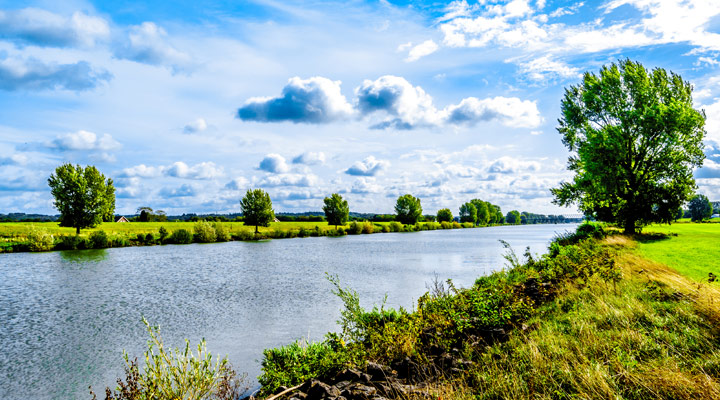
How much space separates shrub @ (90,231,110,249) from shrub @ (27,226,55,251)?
467 centimetres

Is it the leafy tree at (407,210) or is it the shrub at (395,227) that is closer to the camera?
the shrub at (395,227)

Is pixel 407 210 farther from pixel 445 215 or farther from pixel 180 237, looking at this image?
pixel 180 237

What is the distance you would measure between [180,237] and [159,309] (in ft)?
161

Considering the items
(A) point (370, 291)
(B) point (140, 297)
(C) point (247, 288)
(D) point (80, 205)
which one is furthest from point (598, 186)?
(D) point (80, 205)

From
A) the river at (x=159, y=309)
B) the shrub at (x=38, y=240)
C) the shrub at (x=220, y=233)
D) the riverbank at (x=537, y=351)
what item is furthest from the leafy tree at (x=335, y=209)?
the riverbank at (x=537, y=351)

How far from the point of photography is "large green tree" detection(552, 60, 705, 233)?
26.8m

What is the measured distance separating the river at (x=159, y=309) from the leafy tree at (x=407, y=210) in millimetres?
92424

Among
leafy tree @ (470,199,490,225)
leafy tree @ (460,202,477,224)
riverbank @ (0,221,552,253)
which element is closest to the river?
riverbank @ (0,221,552,253)

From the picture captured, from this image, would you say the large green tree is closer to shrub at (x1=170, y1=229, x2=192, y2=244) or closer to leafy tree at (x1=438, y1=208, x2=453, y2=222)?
shrub at (x1=170, y1=229, x2=192, y2=244)

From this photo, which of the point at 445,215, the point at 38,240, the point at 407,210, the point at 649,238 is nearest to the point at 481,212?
the point at 445,215

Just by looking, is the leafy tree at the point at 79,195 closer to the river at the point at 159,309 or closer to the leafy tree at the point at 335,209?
the river at the point at 159,309

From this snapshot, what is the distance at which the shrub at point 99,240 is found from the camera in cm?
5156

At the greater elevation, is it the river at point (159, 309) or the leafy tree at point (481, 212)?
the leafy tree at point (481, 212)

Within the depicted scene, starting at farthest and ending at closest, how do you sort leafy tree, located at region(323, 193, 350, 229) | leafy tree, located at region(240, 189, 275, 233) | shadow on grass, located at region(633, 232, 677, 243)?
leafy tree, located at region(323, 193, 350, 229) < leafy tree, located at region(240, 189, 275, 233) < shadow on grass, located at region(633, 232, 677, 243)
